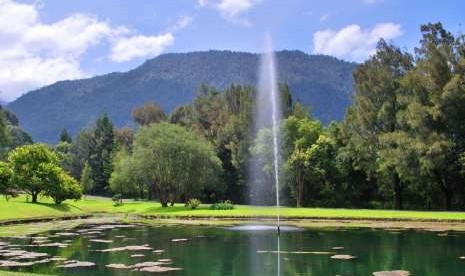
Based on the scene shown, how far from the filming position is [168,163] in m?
71.0

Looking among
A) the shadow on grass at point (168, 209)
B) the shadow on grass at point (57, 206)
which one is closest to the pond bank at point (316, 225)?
the shadow on grass at point (57, 206)

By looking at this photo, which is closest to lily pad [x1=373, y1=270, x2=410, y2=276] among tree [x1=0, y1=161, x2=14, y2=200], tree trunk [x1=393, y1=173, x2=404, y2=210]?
tree trunk [x1=393, y1=173, x2=404, y2=210]

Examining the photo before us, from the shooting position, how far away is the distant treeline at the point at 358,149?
58594 millimetres

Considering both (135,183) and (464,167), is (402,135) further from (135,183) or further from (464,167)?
(135,183)

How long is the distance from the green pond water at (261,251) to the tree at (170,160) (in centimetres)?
2907

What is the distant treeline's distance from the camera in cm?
5859

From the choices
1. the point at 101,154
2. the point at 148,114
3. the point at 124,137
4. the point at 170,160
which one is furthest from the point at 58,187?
the point at 124,137

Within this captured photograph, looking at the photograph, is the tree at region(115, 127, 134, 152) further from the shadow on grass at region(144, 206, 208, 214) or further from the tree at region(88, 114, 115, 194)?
the shadow on grass at region(144, 206, 208, 214)

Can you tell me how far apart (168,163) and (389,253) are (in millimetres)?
46753

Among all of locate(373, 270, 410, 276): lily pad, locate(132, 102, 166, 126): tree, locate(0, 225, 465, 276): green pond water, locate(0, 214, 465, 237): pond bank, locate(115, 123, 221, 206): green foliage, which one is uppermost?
locate(132, 102, 166, 126): tree

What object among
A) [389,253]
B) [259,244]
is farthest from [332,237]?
[389,253]

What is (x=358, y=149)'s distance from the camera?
6894 cm

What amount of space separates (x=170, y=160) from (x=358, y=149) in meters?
23.5

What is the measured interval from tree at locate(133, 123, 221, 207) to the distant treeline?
13 centimetres
